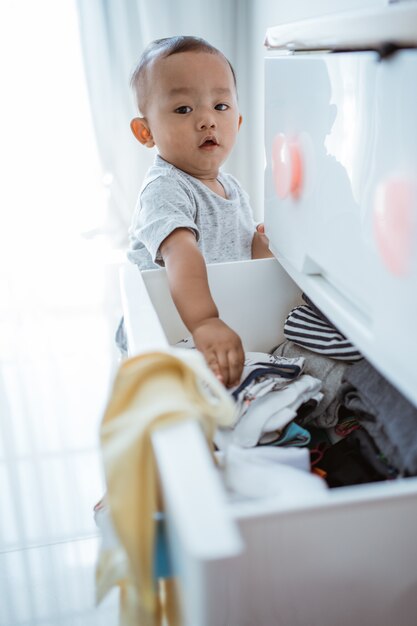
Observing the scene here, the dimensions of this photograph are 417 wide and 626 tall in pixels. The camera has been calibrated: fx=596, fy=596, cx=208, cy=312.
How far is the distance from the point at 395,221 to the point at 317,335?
0.98 feet

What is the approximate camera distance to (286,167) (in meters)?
0.62

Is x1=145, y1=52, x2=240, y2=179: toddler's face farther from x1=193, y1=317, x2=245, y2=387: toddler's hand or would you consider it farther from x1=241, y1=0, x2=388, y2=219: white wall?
x1=241, y1=0, x2=388, y2=219: white wall

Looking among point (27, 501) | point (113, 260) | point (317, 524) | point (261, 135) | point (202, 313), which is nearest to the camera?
point (317, 524)

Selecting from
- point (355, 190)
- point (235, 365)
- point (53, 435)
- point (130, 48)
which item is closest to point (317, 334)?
point (235, 365)

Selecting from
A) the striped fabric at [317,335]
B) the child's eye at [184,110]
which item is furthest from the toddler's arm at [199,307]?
the child's eye at [184,110]

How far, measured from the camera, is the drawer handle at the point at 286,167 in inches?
23.8

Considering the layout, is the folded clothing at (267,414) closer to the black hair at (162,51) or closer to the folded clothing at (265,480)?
the folded clothing at (265,480)

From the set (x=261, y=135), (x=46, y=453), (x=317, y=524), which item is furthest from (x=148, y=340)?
(x=261, y=135)

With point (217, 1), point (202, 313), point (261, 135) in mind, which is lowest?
point (261, 135)

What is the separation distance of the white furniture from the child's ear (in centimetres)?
44

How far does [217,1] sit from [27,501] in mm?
1501

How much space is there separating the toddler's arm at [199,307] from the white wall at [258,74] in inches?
30.9

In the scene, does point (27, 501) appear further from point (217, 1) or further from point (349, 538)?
point (217, 1)

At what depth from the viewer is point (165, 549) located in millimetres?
399
